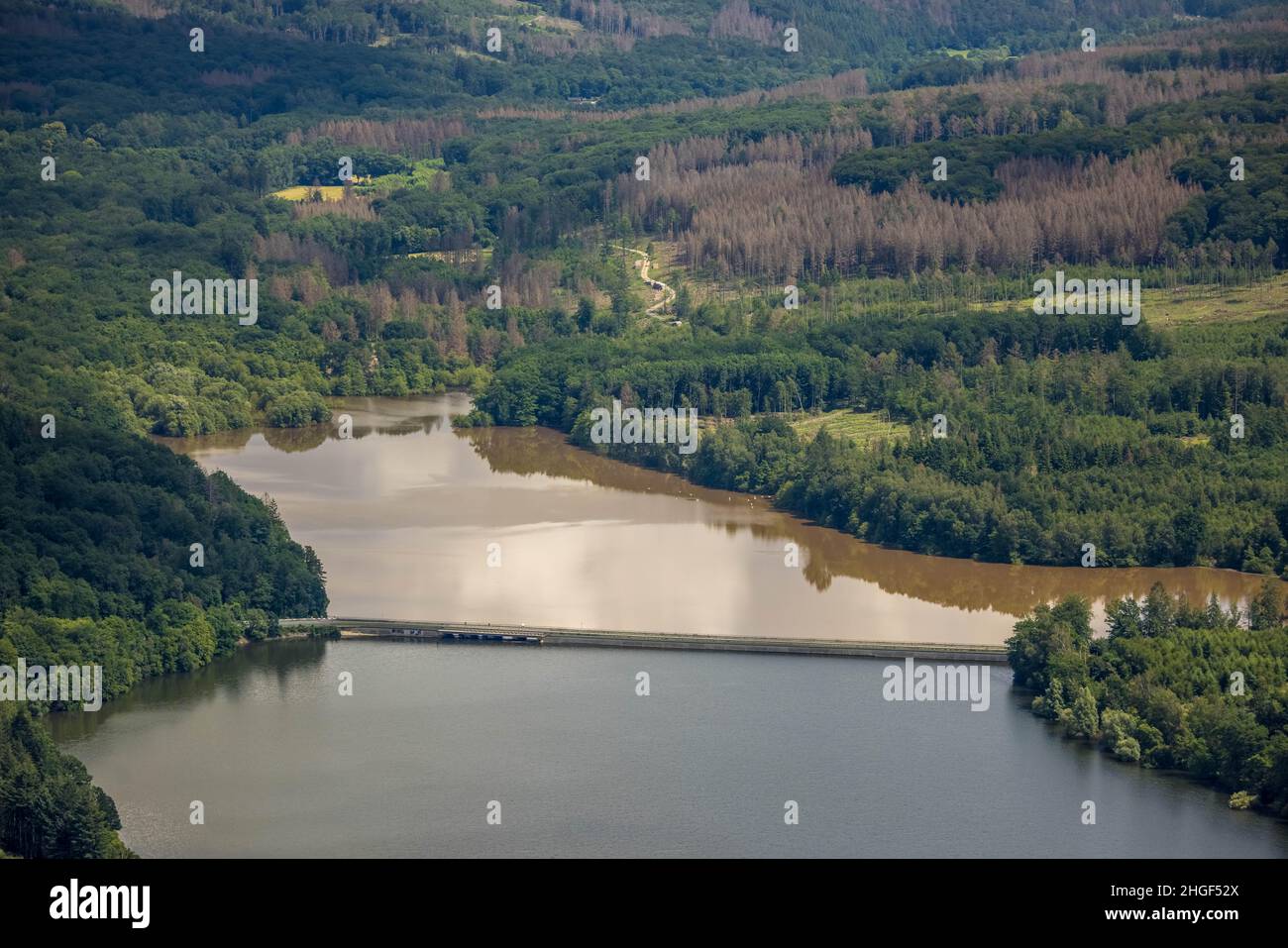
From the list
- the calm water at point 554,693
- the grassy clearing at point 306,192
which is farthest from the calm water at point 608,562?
the grassy clearing at point 306,192

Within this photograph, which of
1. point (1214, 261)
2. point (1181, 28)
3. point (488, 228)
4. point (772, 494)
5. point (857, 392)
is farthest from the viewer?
point (1181, 28)

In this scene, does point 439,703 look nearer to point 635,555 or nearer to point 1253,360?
point 635,555

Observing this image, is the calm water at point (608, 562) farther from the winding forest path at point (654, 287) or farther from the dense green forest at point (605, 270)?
the winding forest path at point (654, 287)

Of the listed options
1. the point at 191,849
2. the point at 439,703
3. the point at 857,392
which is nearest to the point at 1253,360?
the point at 857,392

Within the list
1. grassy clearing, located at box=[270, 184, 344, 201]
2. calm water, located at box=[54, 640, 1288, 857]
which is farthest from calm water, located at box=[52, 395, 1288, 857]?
grassy clearing, located at box=[270, 184, 344, 201]
